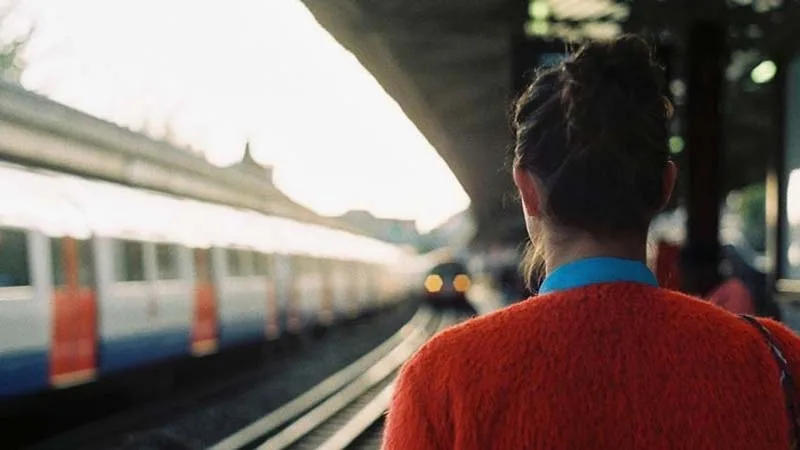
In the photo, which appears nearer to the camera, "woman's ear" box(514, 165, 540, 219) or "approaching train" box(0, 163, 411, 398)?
"woman's ear" box(514, 165, 540, 219)

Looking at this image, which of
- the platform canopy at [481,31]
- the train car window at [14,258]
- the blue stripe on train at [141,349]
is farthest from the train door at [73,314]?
the platform canopy at [481,31]

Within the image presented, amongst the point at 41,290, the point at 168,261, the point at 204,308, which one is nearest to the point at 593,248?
the point at 41,290

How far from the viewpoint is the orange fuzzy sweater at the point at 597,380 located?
1.12 meters

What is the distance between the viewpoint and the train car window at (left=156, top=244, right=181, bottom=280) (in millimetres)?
12414

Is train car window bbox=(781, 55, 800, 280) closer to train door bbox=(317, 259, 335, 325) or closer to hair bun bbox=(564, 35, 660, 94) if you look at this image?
hair bun bbox=(564, 35, 660, 94)

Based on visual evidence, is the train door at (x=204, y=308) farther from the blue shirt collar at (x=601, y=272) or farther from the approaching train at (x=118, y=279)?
the blue shirt collar at (x=601, y=272)

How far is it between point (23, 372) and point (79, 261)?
174cm

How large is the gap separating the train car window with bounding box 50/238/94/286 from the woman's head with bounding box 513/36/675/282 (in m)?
8.85

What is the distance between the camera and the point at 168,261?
12797mm

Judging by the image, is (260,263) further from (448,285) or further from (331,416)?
(448,285)

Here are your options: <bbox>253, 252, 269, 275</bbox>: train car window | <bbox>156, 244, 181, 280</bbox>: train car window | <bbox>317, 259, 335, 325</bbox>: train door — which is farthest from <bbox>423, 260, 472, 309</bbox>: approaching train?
<bbox>156, 244, 181, 280</bbox>: train car window

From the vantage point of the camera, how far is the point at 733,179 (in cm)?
2169

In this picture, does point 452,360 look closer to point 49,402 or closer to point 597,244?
point 597,244

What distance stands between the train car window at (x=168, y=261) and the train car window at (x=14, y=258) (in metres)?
3.30
